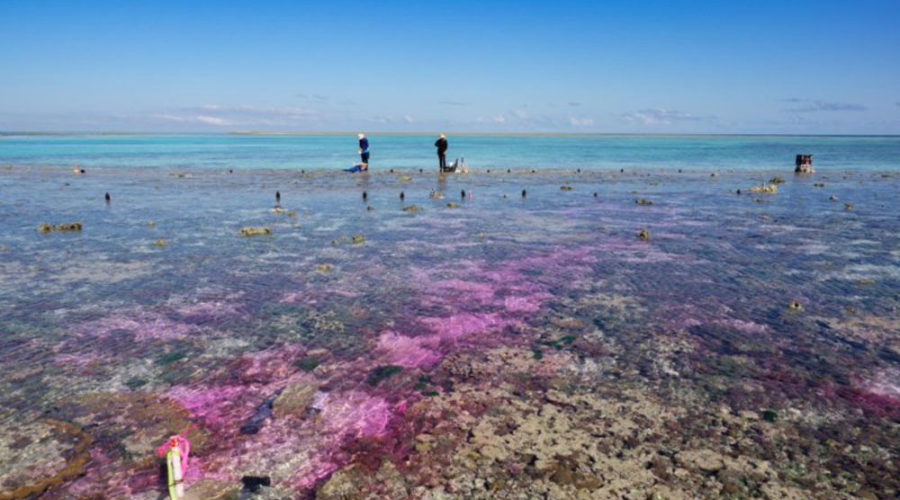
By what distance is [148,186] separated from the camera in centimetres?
3991

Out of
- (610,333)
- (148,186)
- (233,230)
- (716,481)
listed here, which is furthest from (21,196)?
(716,481)

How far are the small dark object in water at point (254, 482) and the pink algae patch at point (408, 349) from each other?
3.28 metres

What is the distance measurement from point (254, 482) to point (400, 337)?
4484mm

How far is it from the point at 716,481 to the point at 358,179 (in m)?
42.2

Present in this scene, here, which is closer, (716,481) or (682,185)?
(716,481)

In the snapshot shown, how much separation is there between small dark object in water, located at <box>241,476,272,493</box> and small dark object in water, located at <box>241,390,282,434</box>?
101 centimetres

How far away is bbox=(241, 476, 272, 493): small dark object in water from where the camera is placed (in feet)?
19.2

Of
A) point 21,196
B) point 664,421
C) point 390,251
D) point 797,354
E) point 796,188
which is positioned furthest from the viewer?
point 796,188

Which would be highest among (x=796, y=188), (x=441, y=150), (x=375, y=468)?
(x=441, y=150)

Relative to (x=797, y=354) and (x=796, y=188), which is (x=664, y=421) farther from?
(x=796, y=188)

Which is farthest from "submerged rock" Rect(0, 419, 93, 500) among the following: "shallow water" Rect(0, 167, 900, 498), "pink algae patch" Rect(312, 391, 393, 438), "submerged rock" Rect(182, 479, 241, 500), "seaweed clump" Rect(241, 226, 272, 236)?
"seaweed clump" Rect(241, 226, 272, 236)

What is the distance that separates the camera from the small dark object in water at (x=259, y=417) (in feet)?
23.1

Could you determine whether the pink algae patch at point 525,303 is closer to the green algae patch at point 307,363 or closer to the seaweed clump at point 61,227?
the green algae patch at point 307,363

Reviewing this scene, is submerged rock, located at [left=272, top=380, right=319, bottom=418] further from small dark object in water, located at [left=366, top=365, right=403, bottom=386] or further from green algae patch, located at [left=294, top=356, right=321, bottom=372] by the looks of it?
small dark object in water, located at [left=366, top=365, right=403, bottom=386]
